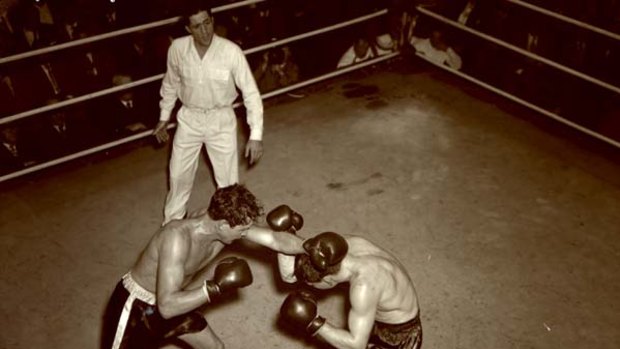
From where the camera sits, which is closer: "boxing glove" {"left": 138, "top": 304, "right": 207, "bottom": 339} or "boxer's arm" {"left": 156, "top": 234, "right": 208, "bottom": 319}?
"boxer's arm" {"left": 156, "top": 234, "right": 208, "bottom": 319}

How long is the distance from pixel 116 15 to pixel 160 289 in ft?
10.2

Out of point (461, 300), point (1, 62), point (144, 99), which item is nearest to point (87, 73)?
point (144, 99)

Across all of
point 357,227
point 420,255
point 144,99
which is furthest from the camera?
point 144,99

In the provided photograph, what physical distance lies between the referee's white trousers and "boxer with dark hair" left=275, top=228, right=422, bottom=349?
115 cm

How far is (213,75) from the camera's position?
353 centimetres

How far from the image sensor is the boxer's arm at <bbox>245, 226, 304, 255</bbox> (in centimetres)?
279

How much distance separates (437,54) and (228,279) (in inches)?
163

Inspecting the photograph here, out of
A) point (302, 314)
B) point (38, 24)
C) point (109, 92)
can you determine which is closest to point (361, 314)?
point (302, 314)

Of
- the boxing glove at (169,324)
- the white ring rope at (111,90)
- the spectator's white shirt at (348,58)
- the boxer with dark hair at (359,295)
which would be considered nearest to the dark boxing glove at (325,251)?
the boxer with dark hair at (359,295)

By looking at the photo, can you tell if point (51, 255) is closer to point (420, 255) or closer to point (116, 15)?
point (116, 15)

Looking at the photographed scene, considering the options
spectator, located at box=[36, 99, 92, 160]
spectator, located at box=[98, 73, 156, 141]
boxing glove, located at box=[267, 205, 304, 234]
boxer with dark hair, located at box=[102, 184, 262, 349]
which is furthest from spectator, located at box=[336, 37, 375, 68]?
boxer with dark hair, located at box=[102, 184, 262, 349]

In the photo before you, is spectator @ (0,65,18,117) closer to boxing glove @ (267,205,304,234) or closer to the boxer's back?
boxing glove @ (267,205,304,234)

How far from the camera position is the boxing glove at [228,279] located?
2.58 meters

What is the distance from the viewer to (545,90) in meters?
5.16
